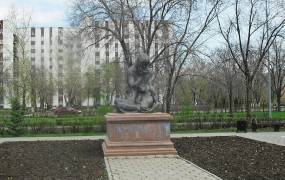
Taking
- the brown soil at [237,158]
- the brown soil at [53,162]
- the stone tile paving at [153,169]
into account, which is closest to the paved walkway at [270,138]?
the brown soil at [237,158]

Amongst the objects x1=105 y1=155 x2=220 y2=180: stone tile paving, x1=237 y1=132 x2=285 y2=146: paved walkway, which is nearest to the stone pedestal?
x1=105 y1=155 x2=220 y2=180: stone tile paving

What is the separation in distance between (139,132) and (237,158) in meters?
2.87

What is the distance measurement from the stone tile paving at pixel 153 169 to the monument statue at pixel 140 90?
173 centimetres

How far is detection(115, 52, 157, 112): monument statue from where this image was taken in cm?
1359

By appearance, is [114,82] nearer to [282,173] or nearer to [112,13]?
[112,13]

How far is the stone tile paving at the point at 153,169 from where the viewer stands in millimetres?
9125

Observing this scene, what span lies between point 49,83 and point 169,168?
57424 mm

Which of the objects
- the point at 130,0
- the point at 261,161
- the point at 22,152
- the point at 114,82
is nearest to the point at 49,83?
the point at 114,82

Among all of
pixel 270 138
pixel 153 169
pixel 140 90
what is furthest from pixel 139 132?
pixel 270 138

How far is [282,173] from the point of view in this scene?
972cm

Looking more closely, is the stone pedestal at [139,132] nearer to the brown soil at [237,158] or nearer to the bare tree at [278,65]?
the brown soil at [237,158]

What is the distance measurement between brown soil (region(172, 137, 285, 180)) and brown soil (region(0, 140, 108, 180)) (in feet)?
8.76

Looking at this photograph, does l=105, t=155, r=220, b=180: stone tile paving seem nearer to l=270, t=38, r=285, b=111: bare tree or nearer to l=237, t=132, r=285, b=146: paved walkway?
l=237, t=132, r=285, b=146: paved walkway

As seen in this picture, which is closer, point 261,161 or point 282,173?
point 282,173
